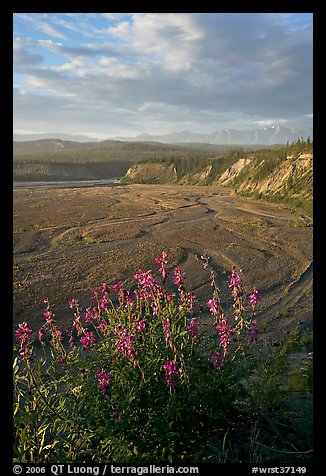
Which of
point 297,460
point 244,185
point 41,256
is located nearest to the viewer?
point 297,460

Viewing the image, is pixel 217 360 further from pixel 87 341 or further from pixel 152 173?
pixel 152 173

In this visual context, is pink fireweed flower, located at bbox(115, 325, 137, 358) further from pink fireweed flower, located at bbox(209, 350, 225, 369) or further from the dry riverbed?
the dry riverbed

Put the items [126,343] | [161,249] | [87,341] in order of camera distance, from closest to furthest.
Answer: [126,343]
[87,341]
[161,249]

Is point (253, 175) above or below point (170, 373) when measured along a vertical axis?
above

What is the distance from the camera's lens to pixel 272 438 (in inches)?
122

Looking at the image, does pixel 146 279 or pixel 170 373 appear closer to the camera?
pixel 170 373

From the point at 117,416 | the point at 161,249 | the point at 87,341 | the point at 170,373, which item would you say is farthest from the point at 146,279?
the point at 161,249

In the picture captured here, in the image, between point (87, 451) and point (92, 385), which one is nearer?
point (87, 451)

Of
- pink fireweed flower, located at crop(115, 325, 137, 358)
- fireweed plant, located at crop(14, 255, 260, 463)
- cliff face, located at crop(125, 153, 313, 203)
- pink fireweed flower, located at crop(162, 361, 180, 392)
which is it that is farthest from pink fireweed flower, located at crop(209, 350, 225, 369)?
cliff face, located at crop(125, 153, 313, 203)

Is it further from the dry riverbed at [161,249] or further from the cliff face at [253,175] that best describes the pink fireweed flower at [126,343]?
the cliff face at [253,175]

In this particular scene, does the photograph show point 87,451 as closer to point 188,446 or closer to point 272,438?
point 188,446

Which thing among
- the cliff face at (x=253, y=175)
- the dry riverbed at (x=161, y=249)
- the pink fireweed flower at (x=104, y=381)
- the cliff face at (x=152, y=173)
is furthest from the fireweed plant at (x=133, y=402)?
the cliff face at (x=152, y=173)
